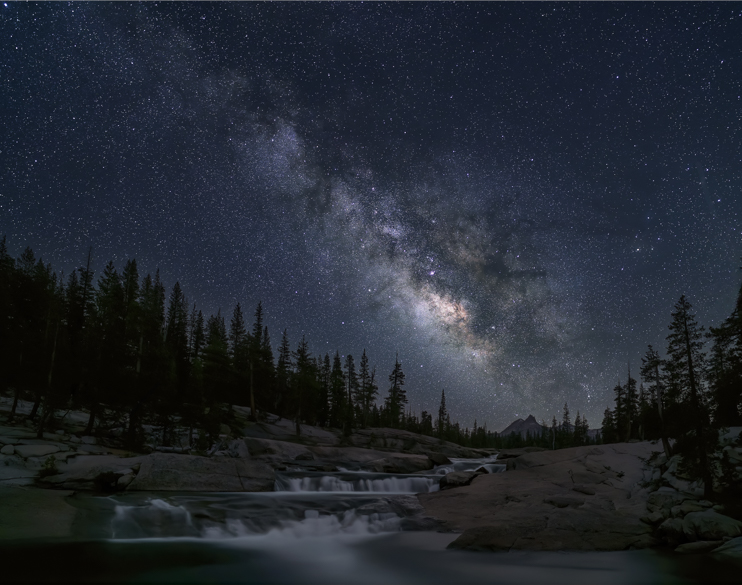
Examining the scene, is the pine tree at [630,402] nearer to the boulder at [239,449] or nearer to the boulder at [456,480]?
the boulder at [456,480]

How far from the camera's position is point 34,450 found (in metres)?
20.5

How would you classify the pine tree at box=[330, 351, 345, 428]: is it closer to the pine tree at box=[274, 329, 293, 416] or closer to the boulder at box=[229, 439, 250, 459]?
the pine tree at box=[274, 329, 293, 416]

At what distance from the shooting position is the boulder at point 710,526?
13.3 m

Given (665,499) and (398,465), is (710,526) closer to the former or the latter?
(665,499)

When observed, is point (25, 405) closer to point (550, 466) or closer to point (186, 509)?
point (186, 509)

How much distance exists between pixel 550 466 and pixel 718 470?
8.98m

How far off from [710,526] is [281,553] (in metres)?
14.5

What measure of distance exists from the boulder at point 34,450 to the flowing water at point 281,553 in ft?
20.6

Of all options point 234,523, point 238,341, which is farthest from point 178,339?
point 234,523

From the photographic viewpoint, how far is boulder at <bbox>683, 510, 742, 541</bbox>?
13.3 metres

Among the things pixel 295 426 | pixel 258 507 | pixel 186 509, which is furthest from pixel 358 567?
pixel 295 426

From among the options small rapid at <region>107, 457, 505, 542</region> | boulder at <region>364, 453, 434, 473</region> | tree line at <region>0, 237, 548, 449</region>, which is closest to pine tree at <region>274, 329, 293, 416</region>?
tree line at <region>0, 237, 548, 449</region>

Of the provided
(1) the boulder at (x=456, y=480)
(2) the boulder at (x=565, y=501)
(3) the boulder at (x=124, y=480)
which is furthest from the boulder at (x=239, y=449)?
(2) the boulder at (x=565, y=501)

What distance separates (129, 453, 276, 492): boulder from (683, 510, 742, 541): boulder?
61.8 feet
